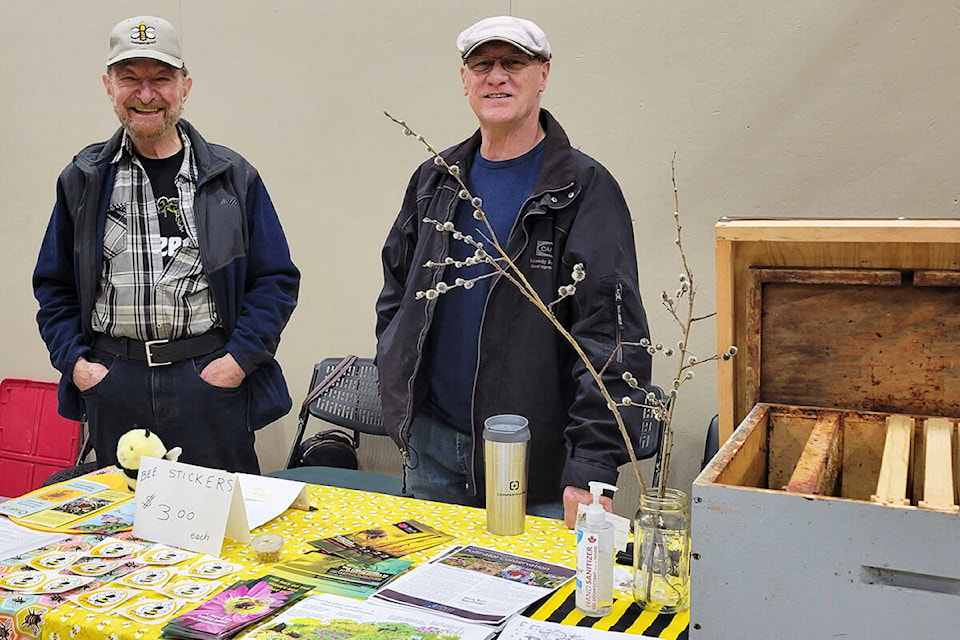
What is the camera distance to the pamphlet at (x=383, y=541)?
1.72 meters

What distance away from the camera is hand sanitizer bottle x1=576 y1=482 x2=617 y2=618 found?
1.43 metres

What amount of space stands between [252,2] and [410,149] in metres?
0.96

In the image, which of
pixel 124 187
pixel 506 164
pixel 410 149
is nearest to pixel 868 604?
pixel 506 164

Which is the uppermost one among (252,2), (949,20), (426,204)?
(252,2)

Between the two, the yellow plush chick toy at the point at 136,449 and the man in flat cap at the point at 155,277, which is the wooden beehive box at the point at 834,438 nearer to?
the yellow plush chick toy at the point at 136,449

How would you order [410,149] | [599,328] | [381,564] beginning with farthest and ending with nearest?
[410,149] < [599,328] < [381,564]

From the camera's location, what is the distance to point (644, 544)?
1441mm

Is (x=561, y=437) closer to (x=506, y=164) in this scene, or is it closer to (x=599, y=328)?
(x=599, y=328)

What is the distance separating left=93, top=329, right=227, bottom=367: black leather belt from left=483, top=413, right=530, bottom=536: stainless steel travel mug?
132cm

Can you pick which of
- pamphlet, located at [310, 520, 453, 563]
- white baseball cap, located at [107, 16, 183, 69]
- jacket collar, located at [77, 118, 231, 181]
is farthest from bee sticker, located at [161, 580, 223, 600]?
white baseball cap, located at [107, 16, 183, 69]

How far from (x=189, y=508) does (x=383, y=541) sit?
37 cm

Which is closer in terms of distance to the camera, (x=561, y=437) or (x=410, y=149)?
(x=561, y=437)

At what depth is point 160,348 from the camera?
109 inches

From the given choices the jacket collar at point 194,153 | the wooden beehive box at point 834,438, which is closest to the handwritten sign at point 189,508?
the wooden beehive box at point 834,438
